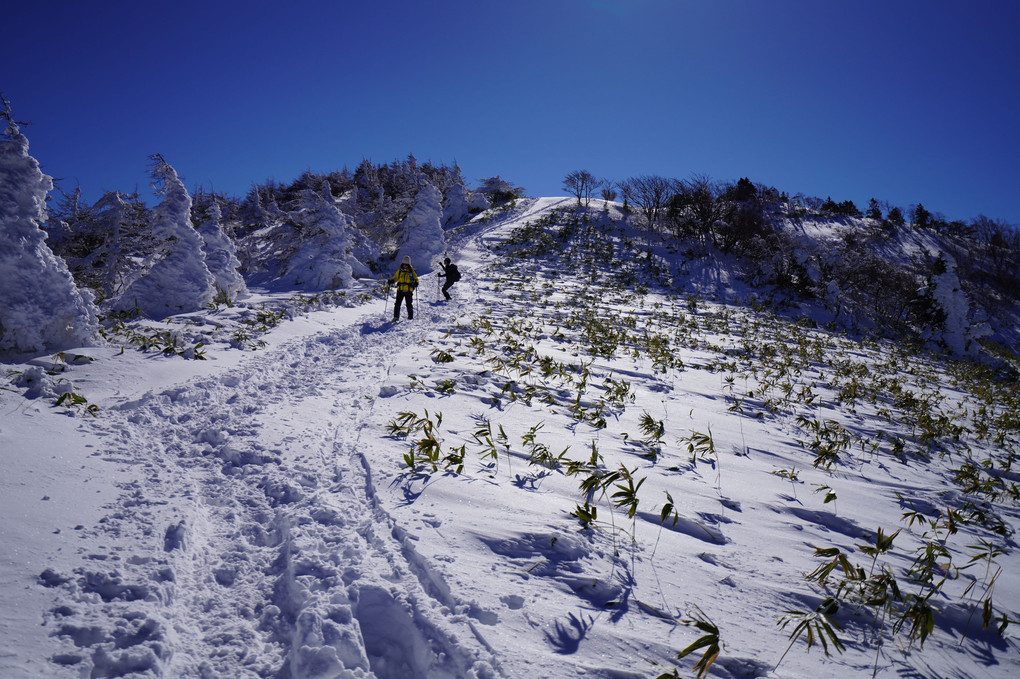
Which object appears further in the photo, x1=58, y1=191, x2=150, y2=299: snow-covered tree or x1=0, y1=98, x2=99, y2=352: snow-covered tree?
x1=58, y1=191, x2=150, y2=299: snow-covered tree

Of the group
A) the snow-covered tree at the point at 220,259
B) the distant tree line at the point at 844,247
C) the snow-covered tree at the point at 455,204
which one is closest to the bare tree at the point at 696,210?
the distant tree line at the point at 844,247

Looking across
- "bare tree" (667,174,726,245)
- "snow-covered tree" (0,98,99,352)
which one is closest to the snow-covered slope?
"snow-covered tree" (0,98,99,352)

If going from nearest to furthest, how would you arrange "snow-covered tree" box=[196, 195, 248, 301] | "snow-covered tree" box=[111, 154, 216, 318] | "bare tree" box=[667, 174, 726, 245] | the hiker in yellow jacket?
"snow-covered tree" box=[111, 154, 216, 318], the hiker in yellow jacket, "snow-covered tree" box=[196, 195, 248, 301], "bare tree" box=[667, 174, 726, 245]

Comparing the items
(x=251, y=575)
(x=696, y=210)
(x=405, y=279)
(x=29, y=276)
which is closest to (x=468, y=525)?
(x=251, y=575)

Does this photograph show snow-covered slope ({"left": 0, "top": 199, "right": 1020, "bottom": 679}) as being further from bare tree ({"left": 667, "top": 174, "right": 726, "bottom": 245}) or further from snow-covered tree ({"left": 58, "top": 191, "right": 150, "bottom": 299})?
bare tree ({"left": 667, "top": 174, "right": 726, "bottom": 245})

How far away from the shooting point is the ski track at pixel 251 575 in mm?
1988

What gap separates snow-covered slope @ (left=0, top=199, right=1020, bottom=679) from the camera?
6.91 feet

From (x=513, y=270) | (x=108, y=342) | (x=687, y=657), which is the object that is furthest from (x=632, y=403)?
(x=513, y=270)

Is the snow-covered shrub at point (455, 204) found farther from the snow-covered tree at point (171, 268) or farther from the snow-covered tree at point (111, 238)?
the snow-covered tree at point (171, 268)

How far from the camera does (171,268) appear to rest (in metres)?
10.1

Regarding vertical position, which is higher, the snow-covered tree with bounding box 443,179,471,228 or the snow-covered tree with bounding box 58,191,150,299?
the snow-covered tree with bounding box 443,179,471,228

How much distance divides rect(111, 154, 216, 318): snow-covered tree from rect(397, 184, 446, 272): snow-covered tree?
12780 mm

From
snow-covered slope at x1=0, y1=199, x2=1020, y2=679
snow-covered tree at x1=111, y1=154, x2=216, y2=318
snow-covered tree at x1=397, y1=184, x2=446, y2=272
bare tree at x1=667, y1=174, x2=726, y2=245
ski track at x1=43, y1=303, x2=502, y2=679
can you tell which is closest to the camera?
ski track at x1=43, y1=303, x2=502, y2=679

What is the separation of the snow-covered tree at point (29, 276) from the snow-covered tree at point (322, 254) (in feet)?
33.9
